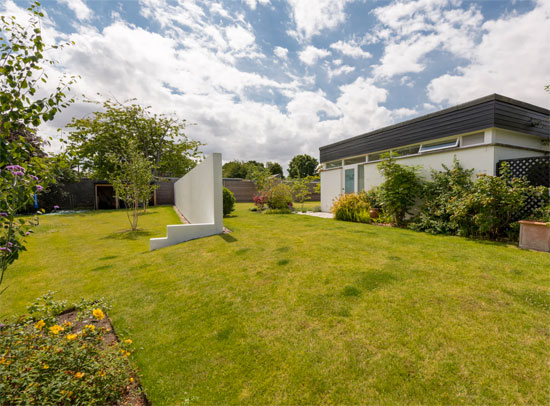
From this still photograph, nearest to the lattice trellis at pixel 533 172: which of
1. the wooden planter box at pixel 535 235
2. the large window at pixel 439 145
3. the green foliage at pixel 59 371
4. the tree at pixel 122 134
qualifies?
the wooden planter box at pixel 535 235

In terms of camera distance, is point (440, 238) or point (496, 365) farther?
point (440, 238)

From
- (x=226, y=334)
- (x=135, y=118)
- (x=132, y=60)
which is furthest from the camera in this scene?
(x=135, y=118)

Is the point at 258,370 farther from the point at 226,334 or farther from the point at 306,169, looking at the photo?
the point at 306,169

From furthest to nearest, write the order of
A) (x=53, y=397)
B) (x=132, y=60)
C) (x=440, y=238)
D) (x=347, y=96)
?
(x=347, y=96)
(x=132, y=60)
(x=440, y=238)
(x=53, y=397)

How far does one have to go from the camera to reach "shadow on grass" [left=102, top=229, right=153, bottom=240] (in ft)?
23.6

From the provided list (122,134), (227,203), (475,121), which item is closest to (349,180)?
(475,121)

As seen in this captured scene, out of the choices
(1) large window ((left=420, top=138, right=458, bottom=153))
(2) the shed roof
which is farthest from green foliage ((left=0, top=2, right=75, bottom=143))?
(1) large window ((left=420, top=138, right=458, bottom=153))

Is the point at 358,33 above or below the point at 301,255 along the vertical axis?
above

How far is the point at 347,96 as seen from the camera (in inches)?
398

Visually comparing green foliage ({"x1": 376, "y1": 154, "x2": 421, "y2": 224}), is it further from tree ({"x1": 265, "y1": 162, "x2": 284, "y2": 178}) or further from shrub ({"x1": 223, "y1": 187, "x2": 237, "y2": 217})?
tree ({"x1": 265, "y1": 162, "x2": 284, "y2": 178})

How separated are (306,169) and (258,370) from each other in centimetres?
5448

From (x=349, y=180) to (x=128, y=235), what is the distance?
31.5 ft

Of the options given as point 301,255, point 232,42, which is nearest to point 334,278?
point 301,255

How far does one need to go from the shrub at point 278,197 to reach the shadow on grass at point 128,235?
6123 millimetres
